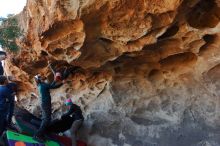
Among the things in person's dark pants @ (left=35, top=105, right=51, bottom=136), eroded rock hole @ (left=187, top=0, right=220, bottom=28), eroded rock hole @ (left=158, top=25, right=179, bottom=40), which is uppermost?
eroded rock hole @ (left=187, top=0, right=220, bottom=28)

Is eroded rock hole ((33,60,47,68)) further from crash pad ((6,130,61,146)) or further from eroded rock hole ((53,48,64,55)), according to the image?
crash pad ((6,130,61,146))

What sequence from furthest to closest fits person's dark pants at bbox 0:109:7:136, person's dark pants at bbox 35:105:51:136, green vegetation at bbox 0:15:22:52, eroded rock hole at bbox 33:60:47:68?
green vegetation at bbox 0:15:22:52 → eroded rock hole at bbox 33:60:47:68 → person's dark pants at bbox 35:105:51:136 → person's dark pants at bbox 0:109:7:136

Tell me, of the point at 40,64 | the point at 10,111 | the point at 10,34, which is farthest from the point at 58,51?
the point at 10,34

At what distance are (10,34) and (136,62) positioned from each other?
128 inches

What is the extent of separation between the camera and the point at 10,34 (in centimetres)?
881

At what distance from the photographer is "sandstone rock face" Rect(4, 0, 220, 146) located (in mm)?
5801

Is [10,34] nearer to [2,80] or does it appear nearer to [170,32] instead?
[2,80]

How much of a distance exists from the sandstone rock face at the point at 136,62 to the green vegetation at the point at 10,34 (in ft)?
1.73

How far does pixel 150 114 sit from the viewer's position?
7.17m

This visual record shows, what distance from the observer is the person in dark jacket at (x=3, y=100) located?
677 centimetres

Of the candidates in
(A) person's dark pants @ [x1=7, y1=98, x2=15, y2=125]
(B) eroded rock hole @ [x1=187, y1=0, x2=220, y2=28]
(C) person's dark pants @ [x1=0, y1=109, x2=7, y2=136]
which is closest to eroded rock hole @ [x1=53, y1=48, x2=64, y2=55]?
(A) person's dark pants @ [x1=7, y1=98, x2=15, y2=125]

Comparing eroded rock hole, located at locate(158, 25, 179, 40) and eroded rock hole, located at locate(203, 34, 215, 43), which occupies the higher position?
eroded rock hole, located at locate(158, 25, 179, 40)

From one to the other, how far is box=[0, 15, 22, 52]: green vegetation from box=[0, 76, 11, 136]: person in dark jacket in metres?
1.96

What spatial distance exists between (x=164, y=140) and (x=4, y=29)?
451cm
